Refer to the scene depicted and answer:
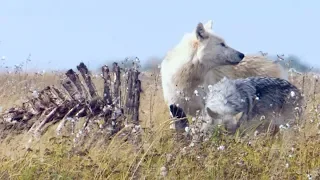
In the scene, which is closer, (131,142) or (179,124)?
(131,142)

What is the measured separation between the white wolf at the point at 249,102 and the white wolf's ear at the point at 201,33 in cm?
174

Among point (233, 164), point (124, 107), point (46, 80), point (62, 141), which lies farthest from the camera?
point (46, 80)

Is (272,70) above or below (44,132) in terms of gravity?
below

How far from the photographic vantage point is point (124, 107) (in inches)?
312

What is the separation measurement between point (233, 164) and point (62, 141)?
1.41m

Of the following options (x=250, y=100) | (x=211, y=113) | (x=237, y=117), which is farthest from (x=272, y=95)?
(x=211, y=113)

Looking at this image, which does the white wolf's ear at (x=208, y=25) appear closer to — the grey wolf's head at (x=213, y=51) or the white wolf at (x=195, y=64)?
the white wolf at (x=195, y=64)

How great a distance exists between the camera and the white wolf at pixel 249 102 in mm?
6777

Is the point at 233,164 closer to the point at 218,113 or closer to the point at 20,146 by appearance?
the point at 218,113

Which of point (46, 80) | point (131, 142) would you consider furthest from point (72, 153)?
point (46, 80)

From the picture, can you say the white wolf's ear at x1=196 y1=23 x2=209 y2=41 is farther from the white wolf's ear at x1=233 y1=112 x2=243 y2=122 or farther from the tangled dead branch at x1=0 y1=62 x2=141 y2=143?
the white wolf's ear at x1=233 y1=112 x2=243 y2=122

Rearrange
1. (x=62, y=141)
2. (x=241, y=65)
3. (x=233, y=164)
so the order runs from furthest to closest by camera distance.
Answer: (x=241, y=65), (x=62, y=141), (x=233, y=164)

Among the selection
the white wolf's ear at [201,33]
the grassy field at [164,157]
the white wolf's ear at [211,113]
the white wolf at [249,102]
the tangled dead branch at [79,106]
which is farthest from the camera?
the white wolf's ear at [201,33]

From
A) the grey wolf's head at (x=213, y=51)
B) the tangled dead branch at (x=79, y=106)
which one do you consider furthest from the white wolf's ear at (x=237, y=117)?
the grey wolf's head at (x=213, y=51)
